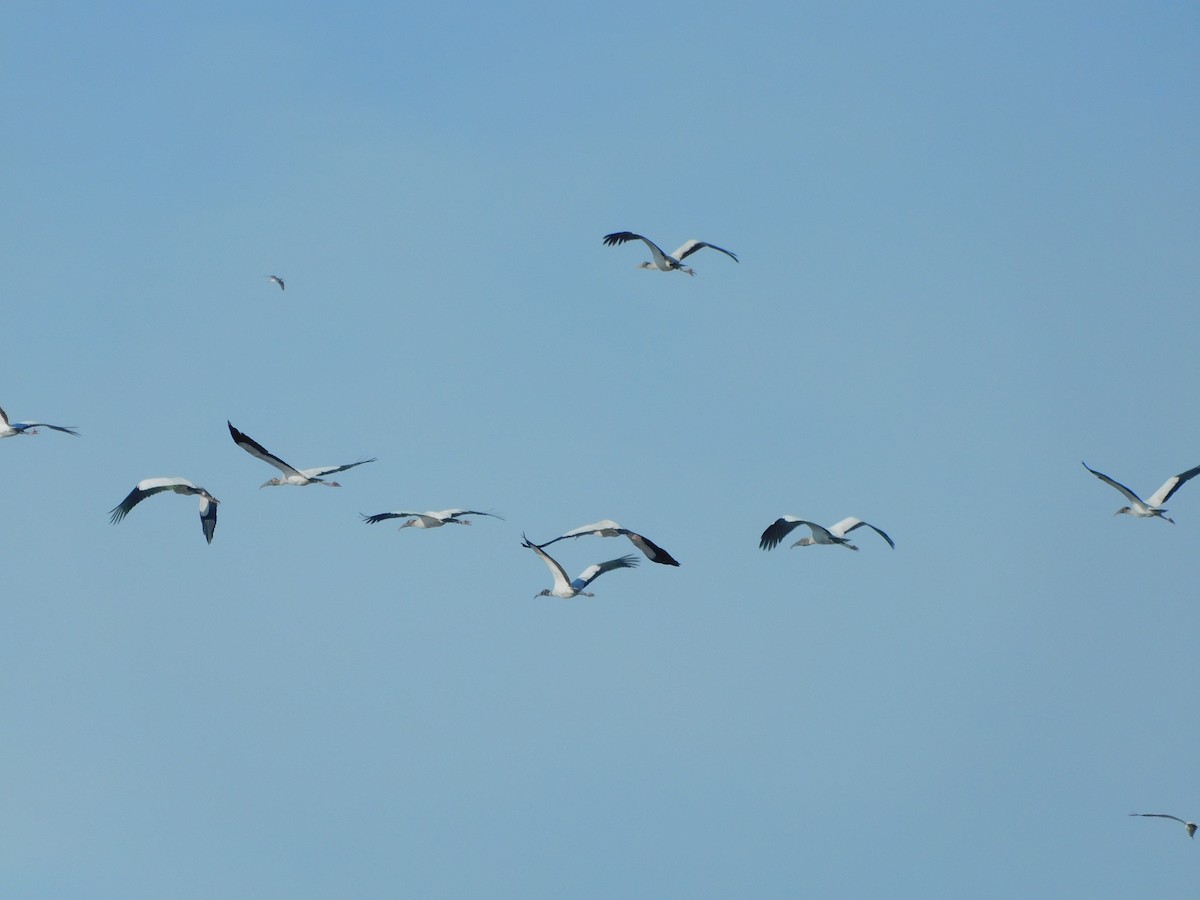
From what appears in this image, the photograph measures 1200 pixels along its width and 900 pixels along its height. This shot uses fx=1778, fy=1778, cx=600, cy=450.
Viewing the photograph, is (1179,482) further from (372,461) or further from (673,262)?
(372,461)

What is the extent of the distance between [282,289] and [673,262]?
41.2 feet

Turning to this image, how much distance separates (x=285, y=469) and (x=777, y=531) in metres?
11.4

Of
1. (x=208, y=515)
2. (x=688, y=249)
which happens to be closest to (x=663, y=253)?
(x=688, y=249)

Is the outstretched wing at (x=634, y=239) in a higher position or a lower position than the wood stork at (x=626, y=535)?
higher

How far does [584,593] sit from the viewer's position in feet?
136

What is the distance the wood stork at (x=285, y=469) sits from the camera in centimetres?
3897

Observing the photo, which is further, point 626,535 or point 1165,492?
point 1165,492

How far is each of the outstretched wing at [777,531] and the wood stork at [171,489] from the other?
43.5ft

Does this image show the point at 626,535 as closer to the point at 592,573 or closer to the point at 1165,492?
the point at 592,573

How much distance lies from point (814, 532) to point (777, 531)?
8.45 feet

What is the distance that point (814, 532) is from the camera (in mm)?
43188

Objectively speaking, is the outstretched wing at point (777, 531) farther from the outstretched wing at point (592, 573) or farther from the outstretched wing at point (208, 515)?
the outstretched wing at point (208, 515)

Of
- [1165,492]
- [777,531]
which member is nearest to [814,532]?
[777,531]

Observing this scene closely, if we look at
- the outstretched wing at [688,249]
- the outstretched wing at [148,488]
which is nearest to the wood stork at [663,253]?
the outstretched wing at [688,249]
